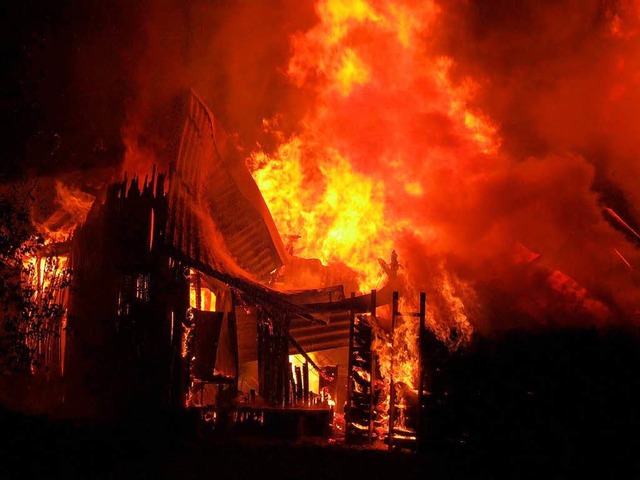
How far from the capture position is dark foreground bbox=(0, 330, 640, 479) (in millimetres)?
8758

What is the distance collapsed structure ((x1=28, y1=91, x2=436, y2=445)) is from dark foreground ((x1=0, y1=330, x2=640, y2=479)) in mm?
864

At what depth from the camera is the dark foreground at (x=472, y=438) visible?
8758 mm

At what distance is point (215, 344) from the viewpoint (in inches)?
475

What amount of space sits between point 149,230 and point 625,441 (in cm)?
1032

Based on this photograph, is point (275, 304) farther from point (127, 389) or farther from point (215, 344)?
point (127, 389)

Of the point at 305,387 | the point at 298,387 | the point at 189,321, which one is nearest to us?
the point at 189,321

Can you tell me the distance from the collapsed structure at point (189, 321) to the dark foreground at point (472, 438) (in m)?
0.86

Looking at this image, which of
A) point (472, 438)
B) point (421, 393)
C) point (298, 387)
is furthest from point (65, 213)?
point (472, 438)

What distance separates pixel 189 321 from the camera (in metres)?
11.8

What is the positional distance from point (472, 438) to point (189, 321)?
6.44 meters

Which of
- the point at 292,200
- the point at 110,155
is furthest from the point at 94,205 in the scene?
the point at 292,200

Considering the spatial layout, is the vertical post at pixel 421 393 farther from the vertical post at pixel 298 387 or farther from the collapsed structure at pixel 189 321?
the vertical post at pixel 298 387

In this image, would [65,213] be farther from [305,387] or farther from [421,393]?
[421,393]

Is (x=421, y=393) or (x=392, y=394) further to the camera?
(x=392, y=394)
